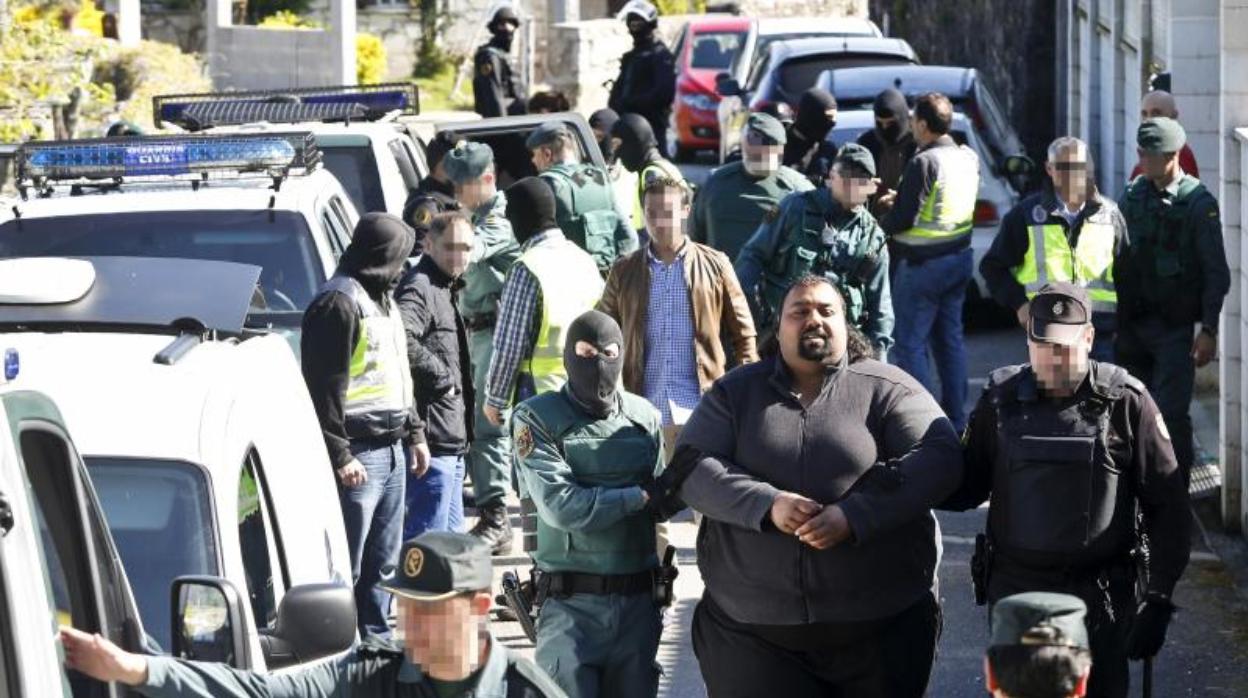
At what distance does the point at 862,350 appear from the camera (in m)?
7.02

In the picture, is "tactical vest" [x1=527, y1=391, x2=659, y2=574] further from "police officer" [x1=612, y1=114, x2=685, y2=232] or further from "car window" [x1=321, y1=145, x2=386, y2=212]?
"police officer" [x1=612, y1=114, x2=685, y2=232]

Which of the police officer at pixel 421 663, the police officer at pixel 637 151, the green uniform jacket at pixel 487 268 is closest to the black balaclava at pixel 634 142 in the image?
the police officer at pixel 637 151

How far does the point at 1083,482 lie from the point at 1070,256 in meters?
3.46

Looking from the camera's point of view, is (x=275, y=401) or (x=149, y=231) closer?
(x=275, y=401)

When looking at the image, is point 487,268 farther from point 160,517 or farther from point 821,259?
point 160,517

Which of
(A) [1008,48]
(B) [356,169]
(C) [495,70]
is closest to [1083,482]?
(B) [356,169]

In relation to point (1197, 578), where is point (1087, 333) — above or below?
above

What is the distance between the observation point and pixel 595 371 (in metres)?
7.14

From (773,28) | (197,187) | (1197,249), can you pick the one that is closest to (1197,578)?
(1197,249)

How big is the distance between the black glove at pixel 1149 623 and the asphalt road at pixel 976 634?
2106 millimetres

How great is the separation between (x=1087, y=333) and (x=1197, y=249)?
372 cm

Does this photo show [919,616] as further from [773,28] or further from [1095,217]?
[773,28]

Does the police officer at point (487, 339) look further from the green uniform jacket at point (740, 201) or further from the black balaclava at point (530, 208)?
the green uniform jacket at point (740, 201)

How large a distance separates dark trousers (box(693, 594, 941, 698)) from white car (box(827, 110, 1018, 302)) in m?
9.79
